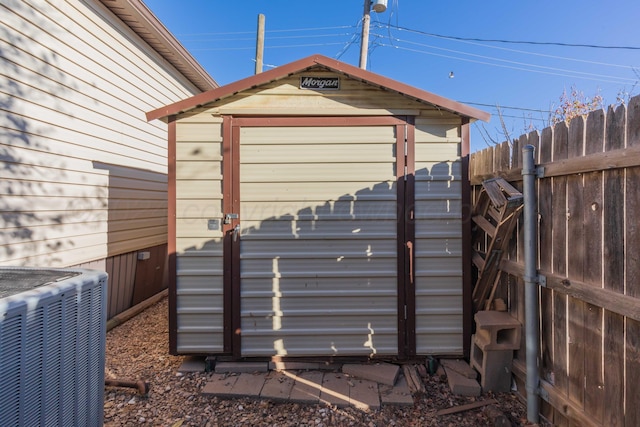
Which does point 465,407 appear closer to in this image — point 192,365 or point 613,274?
point 613,274

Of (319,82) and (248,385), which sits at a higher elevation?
(319,82)

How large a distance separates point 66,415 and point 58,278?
653 mm

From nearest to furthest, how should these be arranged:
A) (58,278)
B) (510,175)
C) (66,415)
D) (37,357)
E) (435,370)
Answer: (37,357)
(66,415)
(58,278)
(510,175)
(435,370)

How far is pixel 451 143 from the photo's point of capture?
10.3 feet

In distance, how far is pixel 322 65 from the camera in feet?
10.1

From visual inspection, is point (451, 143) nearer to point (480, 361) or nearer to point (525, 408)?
point (480, 361)

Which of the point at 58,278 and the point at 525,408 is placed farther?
the point at 525,408

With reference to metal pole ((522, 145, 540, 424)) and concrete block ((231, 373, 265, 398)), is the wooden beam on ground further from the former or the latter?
concrete block ((231, 373, 265, 398))

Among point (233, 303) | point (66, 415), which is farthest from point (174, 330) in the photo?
point (66, 415)

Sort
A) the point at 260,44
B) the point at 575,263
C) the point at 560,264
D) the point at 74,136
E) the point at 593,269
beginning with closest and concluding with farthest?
the point at 593,269 → the point at 575,263 → the point at 560,264 → the point at 74,136 → the point at 260,44

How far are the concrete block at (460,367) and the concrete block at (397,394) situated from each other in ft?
1.61

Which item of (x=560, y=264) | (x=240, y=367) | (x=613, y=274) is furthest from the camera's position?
(x=240, y=367)

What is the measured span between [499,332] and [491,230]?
892mm

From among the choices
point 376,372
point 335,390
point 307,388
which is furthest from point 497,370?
point 307,388
